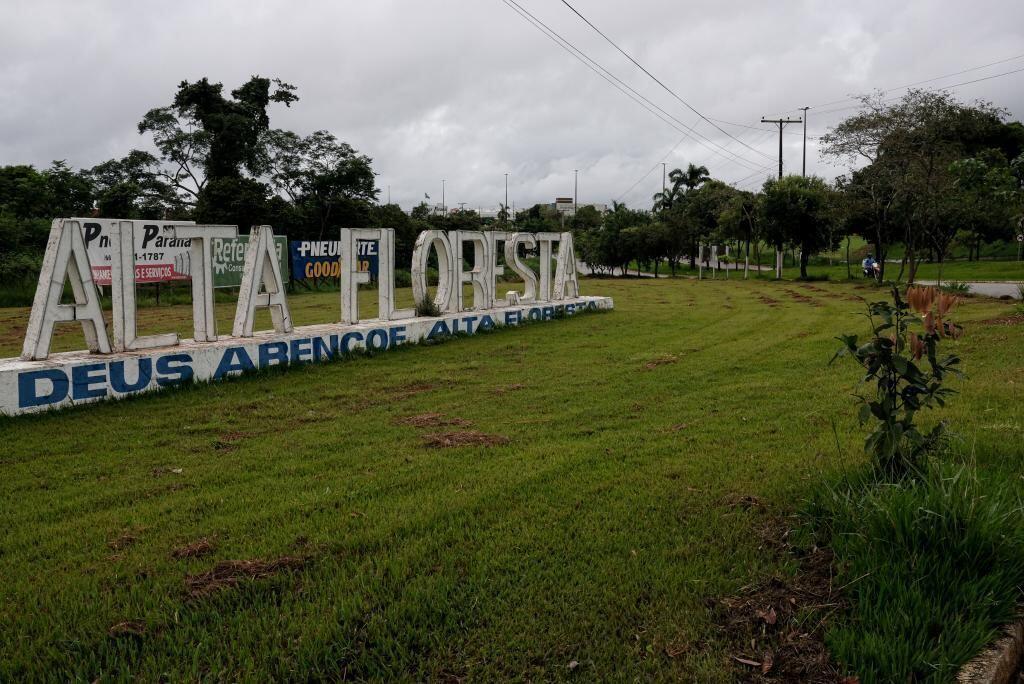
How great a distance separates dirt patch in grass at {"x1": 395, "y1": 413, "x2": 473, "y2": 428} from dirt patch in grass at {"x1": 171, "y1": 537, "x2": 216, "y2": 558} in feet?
10.7

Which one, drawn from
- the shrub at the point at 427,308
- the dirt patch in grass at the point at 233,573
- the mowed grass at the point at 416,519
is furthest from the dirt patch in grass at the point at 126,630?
the shrub at the point at 427,308

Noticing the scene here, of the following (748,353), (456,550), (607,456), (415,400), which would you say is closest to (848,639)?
(456,550)

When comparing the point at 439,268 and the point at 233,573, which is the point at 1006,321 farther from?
the point at 233,573

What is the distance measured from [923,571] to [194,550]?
12.3ft

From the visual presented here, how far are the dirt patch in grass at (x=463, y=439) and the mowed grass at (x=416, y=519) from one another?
0.18 m

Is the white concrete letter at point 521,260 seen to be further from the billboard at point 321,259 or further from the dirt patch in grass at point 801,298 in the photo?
the dirt patch in grass at point 801,298

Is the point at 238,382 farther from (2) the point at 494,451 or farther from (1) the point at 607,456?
(1) the point at 607,456

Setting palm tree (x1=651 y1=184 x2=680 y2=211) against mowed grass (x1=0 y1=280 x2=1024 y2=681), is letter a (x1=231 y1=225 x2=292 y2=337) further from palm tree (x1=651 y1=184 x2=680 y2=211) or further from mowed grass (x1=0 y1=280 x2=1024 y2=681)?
palm tree (x1=651 y1=184 x2=680 y2=211)

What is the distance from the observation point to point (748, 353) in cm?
1209

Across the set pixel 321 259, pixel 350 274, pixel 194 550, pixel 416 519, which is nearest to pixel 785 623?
pixel 416 519

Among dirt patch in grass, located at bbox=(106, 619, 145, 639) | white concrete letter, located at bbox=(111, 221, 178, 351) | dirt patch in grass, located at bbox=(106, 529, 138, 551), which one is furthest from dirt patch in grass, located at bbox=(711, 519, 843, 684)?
white concrete letter, located at bbox=(111, 221, 178, 351)

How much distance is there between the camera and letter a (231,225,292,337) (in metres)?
10.5

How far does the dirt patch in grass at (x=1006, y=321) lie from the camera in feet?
43.6

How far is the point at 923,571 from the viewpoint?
342 centimetres
